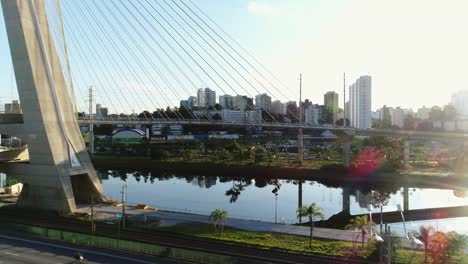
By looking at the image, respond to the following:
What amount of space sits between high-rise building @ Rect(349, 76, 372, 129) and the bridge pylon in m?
95.9

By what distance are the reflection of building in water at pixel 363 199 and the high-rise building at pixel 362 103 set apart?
73.8 metres

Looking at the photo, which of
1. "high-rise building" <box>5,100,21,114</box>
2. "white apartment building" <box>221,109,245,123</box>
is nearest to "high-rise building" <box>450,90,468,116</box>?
"white apartment building" <box>221,109,245,123</box>

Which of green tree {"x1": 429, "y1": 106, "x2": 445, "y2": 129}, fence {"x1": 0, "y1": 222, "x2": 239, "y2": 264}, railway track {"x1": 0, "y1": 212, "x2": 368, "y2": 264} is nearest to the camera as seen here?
fence {"x1": 0, "y1": 222, "x2": 239, "y2": 264}

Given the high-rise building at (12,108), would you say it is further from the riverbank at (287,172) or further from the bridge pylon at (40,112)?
the riverbank at (287,172)

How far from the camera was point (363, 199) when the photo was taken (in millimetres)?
39656

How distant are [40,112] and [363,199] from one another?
27.6m

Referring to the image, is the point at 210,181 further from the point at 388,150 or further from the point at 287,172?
the point at 388,150

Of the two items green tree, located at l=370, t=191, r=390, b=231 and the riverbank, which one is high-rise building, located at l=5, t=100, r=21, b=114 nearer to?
green tree, located at l=370, t=191, r=390, b=231

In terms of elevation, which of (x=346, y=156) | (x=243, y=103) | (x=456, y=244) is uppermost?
(x=243, y=103)

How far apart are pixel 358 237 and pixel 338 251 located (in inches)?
92.5

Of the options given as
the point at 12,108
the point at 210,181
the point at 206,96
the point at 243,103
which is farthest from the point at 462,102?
the point at 12,108

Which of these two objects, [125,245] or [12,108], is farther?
[12,108]

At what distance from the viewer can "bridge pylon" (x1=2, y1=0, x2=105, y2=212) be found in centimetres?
2469

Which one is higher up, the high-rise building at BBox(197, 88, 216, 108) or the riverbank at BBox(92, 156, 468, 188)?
the high-rise building at BBox(197, 88, 216, 108)
